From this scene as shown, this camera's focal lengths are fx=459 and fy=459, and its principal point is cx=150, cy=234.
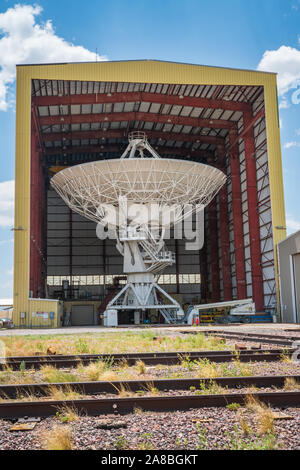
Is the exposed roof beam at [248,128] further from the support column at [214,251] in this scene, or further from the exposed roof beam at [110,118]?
the support column at [214,251]

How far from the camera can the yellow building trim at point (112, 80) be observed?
34.1 m

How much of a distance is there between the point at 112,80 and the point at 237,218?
17066 millimetres

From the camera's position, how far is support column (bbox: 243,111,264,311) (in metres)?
39.1

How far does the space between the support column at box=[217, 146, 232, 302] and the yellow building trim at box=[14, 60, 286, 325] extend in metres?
10.7

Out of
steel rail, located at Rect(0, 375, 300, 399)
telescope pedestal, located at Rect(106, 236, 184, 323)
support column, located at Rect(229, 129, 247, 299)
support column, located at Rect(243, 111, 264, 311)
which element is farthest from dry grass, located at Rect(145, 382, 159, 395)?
support column, located at Rect(229, 129, 247, 299)

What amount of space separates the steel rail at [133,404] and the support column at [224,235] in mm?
40369

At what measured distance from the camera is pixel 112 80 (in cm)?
3594

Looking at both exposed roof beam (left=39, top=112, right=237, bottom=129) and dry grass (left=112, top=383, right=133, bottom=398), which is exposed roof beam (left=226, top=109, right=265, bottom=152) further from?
dry grass (left=112, top=383, right=133, bottom=398)

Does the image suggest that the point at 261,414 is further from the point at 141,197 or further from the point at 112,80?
the point at 112,80

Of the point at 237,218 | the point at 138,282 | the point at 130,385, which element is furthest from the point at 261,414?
the point at 237,218

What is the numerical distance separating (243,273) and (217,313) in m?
4.91

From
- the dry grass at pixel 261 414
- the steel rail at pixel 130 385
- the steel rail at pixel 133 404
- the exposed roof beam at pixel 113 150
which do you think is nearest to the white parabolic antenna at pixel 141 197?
the exposed roof beam at pixel 113 150
